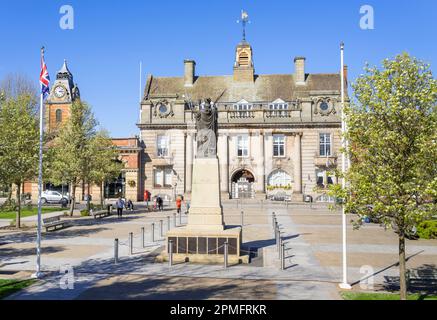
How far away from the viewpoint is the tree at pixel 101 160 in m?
32.2

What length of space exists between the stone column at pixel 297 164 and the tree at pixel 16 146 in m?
31.3

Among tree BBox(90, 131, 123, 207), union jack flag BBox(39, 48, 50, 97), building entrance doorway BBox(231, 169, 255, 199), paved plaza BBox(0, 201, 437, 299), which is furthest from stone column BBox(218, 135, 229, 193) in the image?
union jack flag BBox(39, 48, 50, 97)

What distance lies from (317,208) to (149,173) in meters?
22.3

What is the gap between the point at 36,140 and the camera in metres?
24.4

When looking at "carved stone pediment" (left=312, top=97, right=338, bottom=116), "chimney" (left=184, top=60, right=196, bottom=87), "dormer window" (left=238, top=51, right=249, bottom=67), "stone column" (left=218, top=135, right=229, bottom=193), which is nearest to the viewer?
"carved stone pediment" (left=312, top=97, right=338, bottom=116)

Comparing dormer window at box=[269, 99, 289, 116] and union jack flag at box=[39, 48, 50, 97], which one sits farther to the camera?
dormer window at box=[269, 99, 289, 116]

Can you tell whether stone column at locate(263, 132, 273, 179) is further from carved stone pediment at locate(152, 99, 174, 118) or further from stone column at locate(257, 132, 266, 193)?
carved stone pediment at locate(152, 99, 174, 118)

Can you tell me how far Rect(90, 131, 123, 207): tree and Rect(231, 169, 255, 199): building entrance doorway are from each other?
1651 centimetres

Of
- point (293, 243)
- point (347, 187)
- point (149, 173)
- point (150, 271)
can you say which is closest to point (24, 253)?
point (150, 271)

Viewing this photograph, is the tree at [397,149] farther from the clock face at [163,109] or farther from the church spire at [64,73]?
the church spire at [64,73]

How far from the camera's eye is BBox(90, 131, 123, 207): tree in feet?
105

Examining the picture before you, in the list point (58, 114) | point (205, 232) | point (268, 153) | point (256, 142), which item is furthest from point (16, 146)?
point (58, 114)

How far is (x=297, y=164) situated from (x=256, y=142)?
5881mm

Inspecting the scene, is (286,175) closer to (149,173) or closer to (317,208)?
(317,208)
